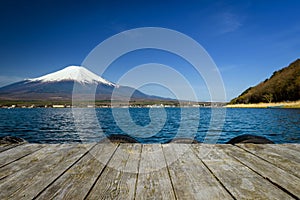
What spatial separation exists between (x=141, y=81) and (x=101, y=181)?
10.4 ft

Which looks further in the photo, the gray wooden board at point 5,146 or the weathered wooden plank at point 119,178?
the gray wooden board at point 5,146

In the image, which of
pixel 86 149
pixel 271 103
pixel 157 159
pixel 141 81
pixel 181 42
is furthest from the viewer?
pixel 271 103

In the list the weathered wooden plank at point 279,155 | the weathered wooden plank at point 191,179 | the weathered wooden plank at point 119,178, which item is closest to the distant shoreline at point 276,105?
the weathered wooden plank at point 279,155

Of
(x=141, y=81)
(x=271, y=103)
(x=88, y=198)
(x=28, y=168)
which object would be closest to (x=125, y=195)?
(x=88, y=198)

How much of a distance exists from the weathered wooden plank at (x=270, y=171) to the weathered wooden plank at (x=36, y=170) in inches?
87.0

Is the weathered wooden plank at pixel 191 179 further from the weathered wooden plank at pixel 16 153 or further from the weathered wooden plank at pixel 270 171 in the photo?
the weathered wooden plank at pixel 16 153

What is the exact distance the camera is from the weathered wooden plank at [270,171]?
2006mm

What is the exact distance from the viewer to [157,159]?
300 cm

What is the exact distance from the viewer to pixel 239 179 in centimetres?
221

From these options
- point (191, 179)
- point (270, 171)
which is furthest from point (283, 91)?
point (191, 179)

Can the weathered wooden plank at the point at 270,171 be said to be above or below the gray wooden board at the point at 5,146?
below

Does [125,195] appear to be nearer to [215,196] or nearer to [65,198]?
[65,198]

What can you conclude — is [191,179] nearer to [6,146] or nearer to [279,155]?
[279,155]

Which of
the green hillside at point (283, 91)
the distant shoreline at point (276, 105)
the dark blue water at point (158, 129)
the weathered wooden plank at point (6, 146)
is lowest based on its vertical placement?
the dark blue water at point (158, 129)
